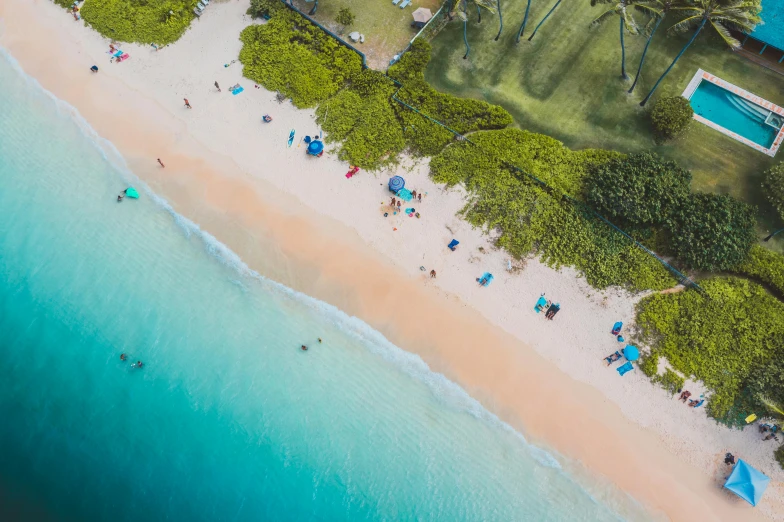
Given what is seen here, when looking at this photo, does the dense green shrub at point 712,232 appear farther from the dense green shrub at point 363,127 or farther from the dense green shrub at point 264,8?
the dense green shrub at point 264,8

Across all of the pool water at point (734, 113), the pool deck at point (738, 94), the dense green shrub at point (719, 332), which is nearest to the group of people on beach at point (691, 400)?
the dense green shrub at point (719, 332)

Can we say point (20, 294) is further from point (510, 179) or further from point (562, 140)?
point (562, 140)

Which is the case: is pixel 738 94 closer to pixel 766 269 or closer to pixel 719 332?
pixel 766 269

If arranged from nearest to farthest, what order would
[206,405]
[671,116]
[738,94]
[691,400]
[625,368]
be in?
[691,400]
[625,368]
[206,405]
[671,116]
[738,94]

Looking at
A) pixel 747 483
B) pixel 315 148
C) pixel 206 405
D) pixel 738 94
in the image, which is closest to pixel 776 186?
pixel 738 94

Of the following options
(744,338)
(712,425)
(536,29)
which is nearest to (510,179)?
(536,29)

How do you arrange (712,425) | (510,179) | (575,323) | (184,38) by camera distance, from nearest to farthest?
(712,425)
(575,323)
(510,179)
(184,38)

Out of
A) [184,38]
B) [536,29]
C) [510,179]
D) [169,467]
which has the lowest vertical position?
[169,467]

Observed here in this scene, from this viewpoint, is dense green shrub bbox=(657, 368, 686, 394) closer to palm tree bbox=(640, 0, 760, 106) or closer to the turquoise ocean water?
the turquoise ocean water
